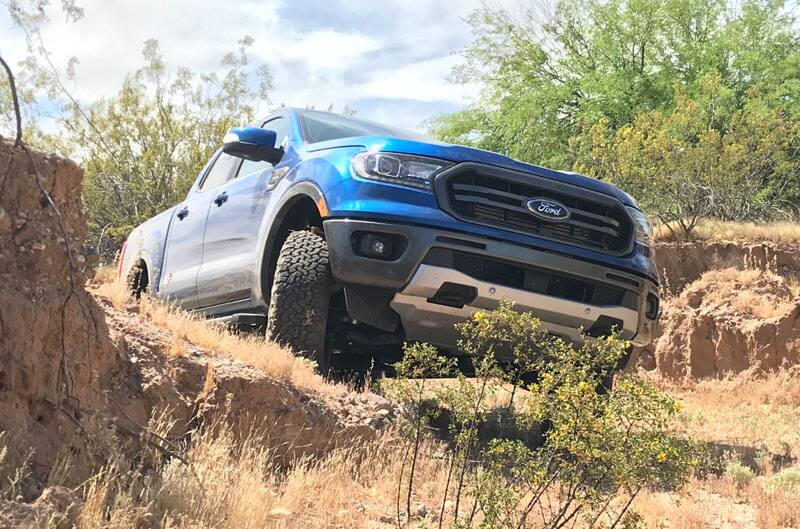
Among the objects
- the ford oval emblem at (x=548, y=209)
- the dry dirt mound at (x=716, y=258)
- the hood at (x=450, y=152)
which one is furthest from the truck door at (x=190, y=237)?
the dry dirt mound at (x=716, y=258)

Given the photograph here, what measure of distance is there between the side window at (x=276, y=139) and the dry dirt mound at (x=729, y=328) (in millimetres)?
8227

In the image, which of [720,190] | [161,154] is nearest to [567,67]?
[720,190]

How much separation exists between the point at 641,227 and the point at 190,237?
3.67 metres

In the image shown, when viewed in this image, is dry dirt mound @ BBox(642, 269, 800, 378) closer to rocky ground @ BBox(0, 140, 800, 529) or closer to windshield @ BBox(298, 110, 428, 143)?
rocky ground @ BBox(0, 140, 800, 529)

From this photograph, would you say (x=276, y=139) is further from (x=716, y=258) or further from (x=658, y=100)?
(x=658, y=100)

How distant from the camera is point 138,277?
841 centimetres

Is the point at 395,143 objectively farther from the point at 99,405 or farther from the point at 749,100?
the point at 749,100

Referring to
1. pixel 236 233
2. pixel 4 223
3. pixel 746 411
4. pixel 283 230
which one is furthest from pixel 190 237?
pixel 746 411

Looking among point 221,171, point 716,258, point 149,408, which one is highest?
point 716,258

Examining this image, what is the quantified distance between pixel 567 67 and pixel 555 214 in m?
26.2

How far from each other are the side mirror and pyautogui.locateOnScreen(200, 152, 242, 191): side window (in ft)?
3.91

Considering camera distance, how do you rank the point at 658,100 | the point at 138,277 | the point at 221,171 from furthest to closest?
the point at 658,100 → the point at 138,277 → the point at 221,171

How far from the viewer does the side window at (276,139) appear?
21.0ft

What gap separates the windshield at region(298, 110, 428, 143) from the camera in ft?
20.4
